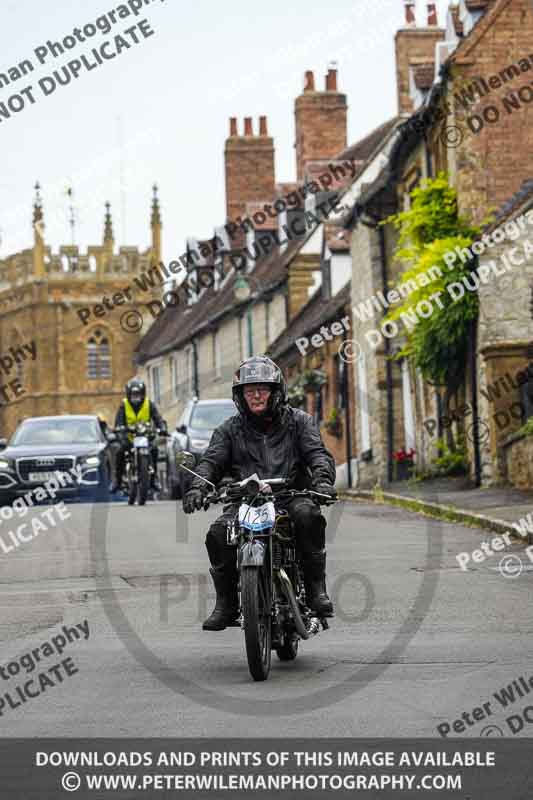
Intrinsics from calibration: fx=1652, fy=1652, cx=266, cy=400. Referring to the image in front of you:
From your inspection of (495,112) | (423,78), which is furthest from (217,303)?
(495,112)

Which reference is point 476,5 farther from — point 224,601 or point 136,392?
point 224,601

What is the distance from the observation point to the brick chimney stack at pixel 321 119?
50781 mm

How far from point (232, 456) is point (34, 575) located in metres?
5.89

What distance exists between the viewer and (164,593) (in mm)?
12930

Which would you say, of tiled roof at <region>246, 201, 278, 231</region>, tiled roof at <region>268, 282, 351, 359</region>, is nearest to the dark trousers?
tiled roof at <region>268, 282, 351, 359</region>

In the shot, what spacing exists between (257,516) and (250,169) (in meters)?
52.3

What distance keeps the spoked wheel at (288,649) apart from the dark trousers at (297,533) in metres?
0.49

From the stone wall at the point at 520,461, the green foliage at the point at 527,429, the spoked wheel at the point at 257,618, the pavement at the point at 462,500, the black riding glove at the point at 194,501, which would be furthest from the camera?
the stone wall at the point at 520,461

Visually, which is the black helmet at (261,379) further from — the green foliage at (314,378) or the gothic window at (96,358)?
the gothic window at (96,358)

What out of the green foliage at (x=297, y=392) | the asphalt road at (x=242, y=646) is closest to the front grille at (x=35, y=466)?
the asphalt road at (x=242, y=646)

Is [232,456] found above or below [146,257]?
below
